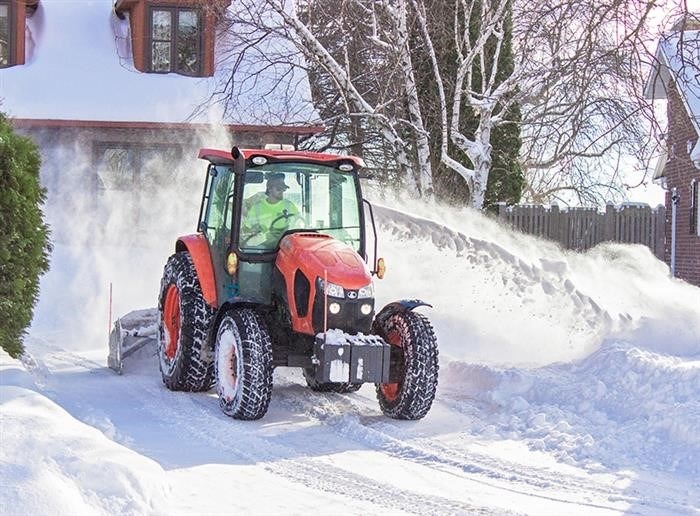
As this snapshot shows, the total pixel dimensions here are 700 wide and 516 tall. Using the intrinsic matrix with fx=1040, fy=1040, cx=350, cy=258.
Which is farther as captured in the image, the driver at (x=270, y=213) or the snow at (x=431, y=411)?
the driver at (x=270, y=213)

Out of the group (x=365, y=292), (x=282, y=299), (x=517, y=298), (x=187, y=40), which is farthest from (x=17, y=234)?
(x=187, y=40)

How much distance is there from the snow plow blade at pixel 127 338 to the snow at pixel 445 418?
0.38 feet

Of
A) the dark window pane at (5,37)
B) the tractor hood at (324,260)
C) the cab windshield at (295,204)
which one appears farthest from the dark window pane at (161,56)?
the tractor hood at (324,260)

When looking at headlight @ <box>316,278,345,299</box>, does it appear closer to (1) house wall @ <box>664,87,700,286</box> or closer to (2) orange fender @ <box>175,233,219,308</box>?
(2) orange fender @ <box>175,233,219,308</box>

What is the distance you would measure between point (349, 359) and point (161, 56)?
49.4 feet

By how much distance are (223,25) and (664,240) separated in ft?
32.9

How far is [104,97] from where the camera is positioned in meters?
20.5

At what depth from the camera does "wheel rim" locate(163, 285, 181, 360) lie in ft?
31.3

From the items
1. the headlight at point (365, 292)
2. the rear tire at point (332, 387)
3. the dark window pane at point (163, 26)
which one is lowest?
the rear tire at point (332, 387)

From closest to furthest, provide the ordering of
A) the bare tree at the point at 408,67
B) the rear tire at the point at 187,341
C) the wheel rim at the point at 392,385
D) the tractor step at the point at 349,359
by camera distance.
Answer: the tractor step at the point at 349,359 < the wheel rim at the point at 392,385 < the rear tire at the point at 187,341 < the bare tree at the point at 408,67

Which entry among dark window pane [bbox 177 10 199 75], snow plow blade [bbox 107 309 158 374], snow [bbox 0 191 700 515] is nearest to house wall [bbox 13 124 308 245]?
dark window pane [bbox 177 10 199 75]

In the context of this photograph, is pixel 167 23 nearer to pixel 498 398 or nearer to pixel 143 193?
pixel 143 193

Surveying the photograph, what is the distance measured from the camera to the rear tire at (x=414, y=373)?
799 cm

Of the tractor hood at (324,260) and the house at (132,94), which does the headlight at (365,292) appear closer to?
the tractor hood at (324,260)
